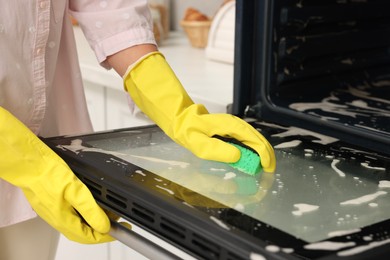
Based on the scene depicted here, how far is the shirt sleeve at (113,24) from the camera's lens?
1.17m

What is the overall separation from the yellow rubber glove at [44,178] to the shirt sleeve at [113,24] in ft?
0.89

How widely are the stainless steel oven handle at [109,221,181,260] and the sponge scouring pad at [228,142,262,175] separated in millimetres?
158

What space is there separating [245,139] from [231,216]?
0.82 ft

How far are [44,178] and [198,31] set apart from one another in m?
1.33

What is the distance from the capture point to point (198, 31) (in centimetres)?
219

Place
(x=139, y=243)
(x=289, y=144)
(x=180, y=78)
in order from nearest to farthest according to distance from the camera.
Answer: (x=139, y=243)
(x=289, y=144)
(x=180, y=78)

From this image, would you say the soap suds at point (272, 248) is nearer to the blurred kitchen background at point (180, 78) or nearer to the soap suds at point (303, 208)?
the soap suds at point (303, 208)

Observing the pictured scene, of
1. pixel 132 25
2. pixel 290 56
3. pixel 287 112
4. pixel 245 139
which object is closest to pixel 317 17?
pixel 290 56

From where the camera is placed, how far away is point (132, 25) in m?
1.17

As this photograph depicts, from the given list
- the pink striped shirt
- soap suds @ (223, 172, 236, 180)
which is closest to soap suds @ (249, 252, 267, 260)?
soap suds @ (223, 172, 236, 180)

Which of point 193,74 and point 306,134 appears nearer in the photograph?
point 306,134

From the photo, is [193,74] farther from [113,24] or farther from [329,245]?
[329,245]

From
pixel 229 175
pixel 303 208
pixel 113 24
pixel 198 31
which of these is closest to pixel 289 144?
pixel 229 175

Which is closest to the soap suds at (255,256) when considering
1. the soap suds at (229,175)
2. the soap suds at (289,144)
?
the soap suds at (229,175)
